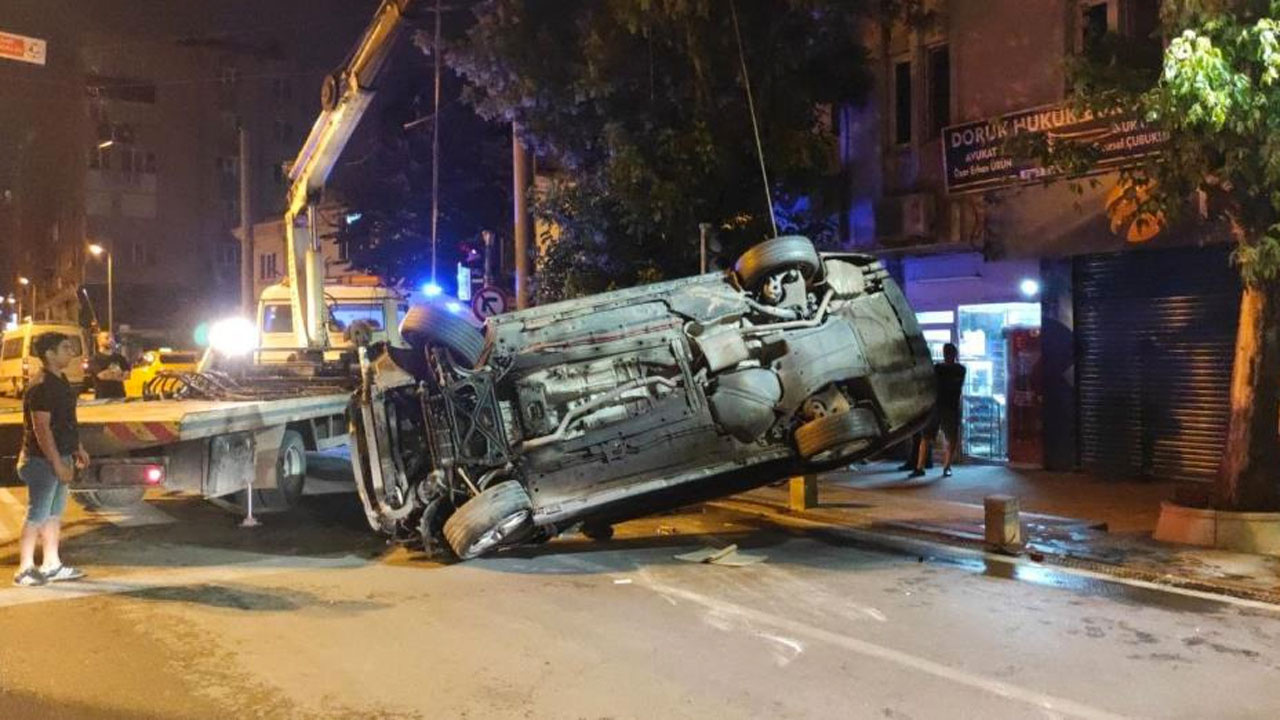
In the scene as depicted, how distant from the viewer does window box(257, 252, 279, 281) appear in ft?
163

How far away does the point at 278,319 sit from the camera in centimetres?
1689

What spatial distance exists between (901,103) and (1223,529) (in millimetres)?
8559

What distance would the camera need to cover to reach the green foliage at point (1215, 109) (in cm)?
748

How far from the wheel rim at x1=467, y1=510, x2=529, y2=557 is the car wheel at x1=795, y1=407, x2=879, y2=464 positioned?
7.50 ft

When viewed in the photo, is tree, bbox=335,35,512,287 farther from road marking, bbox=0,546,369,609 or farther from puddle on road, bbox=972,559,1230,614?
puddle on road, bbox=972,559,1230,614

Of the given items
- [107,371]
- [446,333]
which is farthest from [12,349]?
[446,333]

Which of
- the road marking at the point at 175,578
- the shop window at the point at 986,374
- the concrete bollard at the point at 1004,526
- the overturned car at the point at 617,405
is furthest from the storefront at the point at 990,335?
the road marking at the point at 175,578

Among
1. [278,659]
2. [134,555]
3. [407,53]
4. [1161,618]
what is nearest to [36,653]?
[278,659]

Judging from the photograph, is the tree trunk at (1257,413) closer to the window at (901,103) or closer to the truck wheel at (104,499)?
the window at (901,103)

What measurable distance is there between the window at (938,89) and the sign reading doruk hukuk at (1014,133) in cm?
80

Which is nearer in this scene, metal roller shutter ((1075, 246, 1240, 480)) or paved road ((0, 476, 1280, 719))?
paved road ((0, 476, 1280, 719))

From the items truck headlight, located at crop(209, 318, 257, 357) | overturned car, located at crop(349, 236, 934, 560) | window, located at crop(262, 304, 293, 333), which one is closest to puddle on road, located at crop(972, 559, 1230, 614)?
overturned car, located at crop(349, 236, 934, 560)

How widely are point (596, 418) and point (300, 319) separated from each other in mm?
7852

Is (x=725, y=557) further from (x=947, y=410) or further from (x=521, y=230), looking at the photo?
(x=521, y=230)
